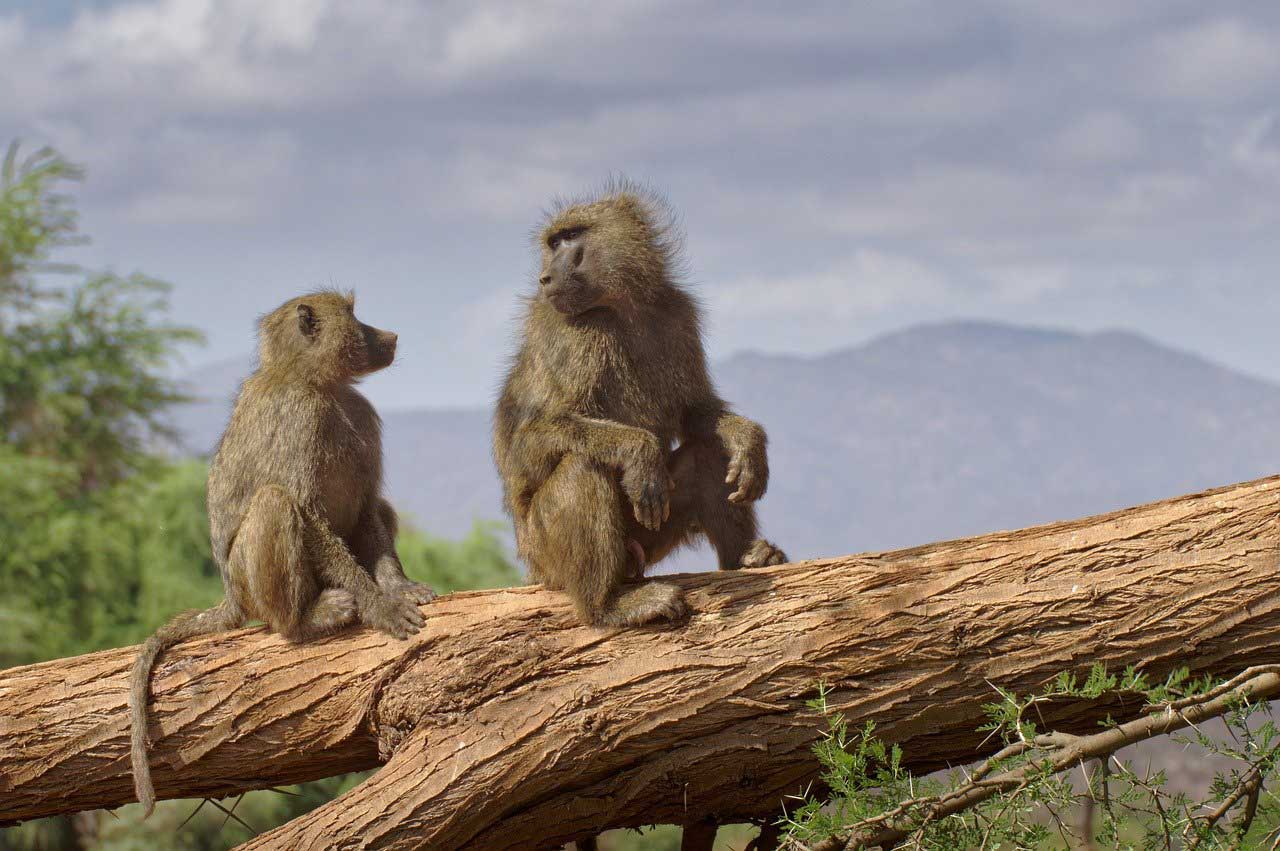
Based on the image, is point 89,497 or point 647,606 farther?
point 89,497

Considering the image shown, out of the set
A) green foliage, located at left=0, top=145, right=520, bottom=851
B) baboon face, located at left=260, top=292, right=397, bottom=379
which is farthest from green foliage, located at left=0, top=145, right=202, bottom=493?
baboon face, located at left=260, top=292, right=397, bottom=379

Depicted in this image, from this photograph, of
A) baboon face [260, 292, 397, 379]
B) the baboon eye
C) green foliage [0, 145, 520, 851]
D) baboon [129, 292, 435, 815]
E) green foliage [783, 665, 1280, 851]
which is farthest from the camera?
green foliage [0, 145, 520, 851]

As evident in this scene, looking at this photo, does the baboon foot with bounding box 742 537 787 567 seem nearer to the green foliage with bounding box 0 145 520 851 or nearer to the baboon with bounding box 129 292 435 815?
the baboon with bounding box 129 292 435 815

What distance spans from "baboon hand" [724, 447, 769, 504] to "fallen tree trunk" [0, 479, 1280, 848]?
351 millimetres

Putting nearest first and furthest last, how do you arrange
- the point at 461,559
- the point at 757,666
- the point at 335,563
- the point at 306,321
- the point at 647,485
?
the point at 757,666
the point at 647,485
the point at 335,563
the point at 306,321
the point at 461,559

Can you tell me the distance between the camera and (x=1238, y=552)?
4.30 meters

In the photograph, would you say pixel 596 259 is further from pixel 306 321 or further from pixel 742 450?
pixel 306 321

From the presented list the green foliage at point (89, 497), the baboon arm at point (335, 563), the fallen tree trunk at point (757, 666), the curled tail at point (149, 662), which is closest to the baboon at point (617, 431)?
the fallen tree trunk at point (757, 666)

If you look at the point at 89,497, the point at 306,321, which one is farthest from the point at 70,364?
the point at 306,321

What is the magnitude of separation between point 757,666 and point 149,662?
2.52 metres

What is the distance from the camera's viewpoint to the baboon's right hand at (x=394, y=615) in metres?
4.84

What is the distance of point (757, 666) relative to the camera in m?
4.43

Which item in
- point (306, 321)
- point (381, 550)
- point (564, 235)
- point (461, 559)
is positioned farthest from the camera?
point (461, 559)

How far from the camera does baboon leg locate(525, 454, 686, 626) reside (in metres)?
4.53
